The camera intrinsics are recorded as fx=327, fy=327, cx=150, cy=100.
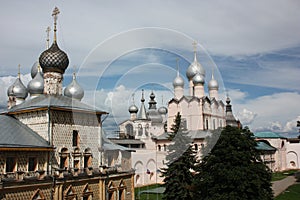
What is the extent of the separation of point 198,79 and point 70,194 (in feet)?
105

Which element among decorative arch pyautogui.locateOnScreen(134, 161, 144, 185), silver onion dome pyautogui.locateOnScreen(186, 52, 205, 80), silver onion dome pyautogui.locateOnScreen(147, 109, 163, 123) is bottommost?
decorative arch pyautogui.locateOnScreen(134, 161, 144, 185)

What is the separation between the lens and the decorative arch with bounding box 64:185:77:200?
60.3 feet

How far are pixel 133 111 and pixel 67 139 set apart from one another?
3576 centimetres

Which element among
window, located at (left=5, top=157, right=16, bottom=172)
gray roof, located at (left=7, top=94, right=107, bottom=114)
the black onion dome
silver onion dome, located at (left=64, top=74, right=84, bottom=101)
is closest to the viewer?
window, located at (left=5, top=157, right=16, bottom=172)

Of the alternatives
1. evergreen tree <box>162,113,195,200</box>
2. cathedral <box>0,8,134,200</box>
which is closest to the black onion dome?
cathedral <box>0,8,134,200</box>

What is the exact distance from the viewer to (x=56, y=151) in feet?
62.3

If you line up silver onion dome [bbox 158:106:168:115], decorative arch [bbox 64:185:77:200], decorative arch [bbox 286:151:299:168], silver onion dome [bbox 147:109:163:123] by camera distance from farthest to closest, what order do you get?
decorative arch [bbox 286:151:299:168] → silver onion dome [bbox 158:106:168:115] → silver onion dome [bbox 147:109:163:123] → decorative arch [bbox 64:185:77:200]

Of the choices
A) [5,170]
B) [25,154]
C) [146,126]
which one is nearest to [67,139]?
[25,154]

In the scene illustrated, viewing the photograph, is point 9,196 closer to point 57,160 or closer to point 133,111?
point 57,160

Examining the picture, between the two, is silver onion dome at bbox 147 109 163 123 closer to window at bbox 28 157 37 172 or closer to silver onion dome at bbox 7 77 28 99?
silver onion dome at bbox 7 77 28 99

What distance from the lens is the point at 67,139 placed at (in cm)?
1978

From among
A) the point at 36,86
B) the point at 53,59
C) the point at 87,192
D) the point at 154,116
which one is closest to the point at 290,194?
the point at 87,192

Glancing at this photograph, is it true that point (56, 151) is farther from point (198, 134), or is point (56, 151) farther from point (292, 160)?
point (292, 160)

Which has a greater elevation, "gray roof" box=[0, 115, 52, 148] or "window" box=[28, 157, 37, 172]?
"gray roof" box=[0, 115, 52, 148]
